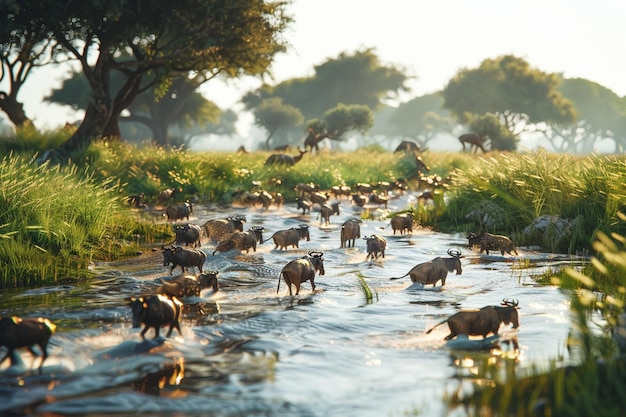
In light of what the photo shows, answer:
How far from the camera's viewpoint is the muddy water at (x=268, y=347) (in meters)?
4.60

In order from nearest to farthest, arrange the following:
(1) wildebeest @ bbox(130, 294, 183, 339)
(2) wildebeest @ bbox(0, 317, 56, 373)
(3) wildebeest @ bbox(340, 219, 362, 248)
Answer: (2) wildebeest @ bbox(0, 317, 56, 373), (1) wildebeest @ bbox(130, 294, 183, 339), (3) wildebeest @ bbox(340, 219, 362, 248)

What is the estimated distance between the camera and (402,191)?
25562mm

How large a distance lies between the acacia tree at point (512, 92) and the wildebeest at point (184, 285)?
177ft

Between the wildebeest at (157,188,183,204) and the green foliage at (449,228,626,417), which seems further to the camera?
the wildebeest at (157,188,183,204)

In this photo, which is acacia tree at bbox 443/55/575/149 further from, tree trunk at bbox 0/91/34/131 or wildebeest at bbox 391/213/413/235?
wildebeest at bbox 391/213/413/235

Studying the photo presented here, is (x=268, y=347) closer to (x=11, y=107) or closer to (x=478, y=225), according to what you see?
(x=478, y=225)

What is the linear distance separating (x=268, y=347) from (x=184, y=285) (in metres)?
2.10

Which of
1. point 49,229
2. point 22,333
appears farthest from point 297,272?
point 49,229

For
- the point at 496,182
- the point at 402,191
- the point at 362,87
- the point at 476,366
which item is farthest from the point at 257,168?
the point at 362,87

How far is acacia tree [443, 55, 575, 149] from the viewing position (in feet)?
200

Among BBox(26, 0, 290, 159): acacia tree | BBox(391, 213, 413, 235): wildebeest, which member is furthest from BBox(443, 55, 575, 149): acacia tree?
BBox(391, 213, 413, 235): wildebeest

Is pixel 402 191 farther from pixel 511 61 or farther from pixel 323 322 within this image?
pixel 511 61

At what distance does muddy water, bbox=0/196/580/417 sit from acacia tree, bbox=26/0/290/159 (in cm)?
1555

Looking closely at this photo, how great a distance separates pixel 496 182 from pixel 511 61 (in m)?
49.7
